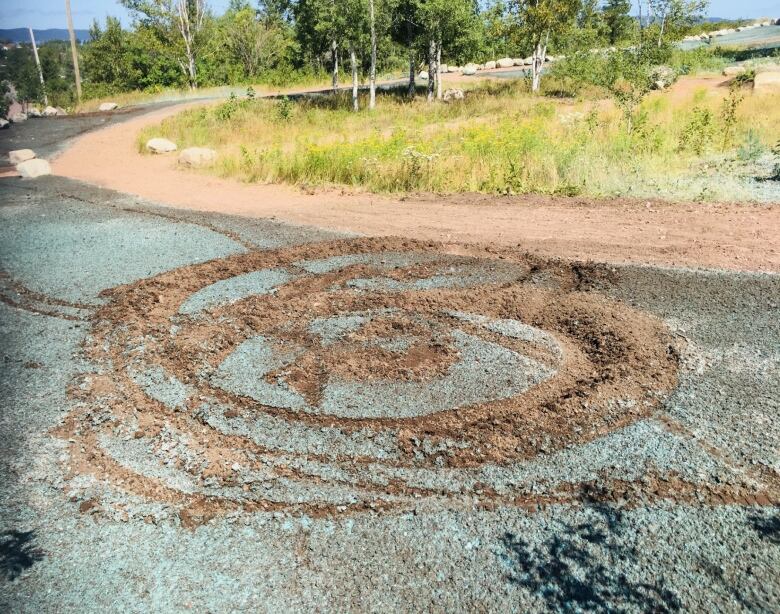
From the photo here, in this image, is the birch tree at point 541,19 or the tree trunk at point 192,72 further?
the tree trunk at point 192,72

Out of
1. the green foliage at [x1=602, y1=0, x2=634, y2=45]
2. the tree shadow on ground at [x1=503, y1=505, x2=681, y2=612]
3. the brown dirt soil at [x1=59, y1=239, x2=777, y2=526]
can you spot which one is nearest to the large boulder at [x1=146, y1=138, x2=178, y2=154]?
the brown dirt soil at [x1=59, y1=239, x2=777, y2=526]

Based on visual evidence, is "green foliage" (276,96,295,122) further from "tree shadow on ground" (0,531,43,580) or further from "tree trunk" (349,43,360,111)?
"tree shadow on ground" (0,531,43,580)

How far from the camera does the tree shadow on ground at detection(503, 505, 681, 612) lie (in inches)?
107

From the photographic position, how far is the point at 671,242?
7699mm

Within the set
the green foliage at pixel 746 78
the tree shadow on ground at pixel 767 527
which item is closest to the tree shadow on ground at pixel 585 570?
the tree shadow on ground at pixel 767 527

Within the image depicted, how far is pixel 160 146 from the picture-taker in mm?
16562

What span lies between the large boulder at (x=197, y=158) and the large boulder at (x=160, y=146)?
2350 mm

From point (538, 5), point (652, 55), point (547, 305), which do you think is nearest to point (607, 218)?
point (547, 305)

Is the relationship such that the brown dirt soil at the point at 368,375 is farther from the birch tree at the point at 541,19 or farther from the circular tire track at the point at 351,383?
the birch tree at the point at 541,19

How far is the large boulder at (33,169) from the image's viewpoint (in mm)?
13664

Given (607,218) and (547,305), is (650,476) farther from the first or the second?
(607,218)

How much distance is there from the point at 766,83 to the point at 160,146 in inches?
720

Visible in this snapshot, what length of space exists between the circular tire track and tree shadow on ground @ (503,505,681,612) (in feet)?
1.04

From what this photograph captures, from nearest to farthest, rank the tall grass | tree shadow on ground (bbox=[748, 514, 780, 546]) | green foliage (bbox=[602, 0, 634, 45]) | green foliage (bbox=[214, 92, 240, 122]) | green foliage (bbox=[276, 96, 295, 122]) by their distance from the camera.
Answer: tree shadow on ground (bbox=[748, 514, 780, 546]) < the tall grass < green foliage (bbox=[276, 96, 295, 122]) < green foliage (bbox=[214, 92, 240, 122]) < green foliage (bbox=[602, 0, 634, 45])
